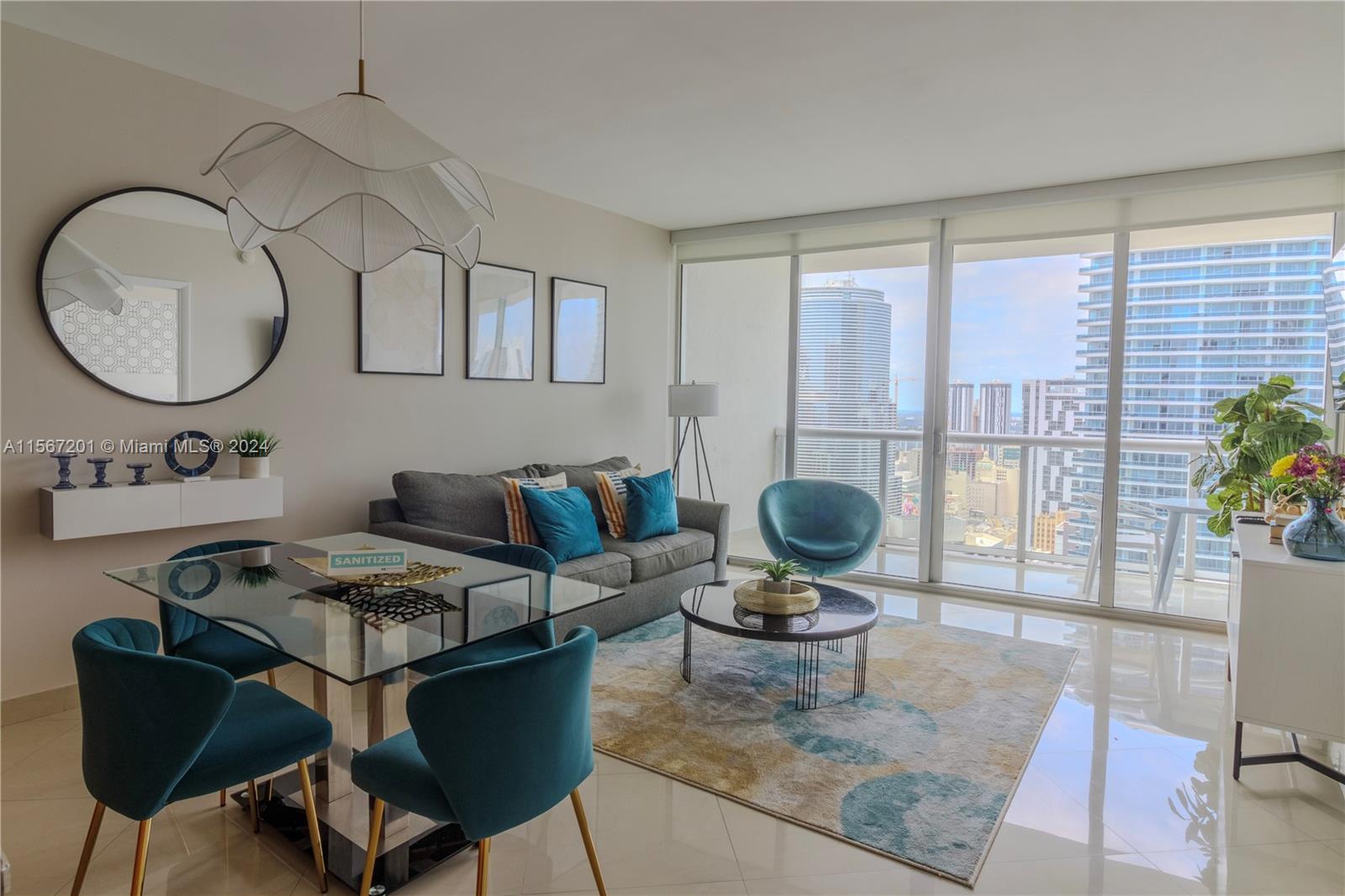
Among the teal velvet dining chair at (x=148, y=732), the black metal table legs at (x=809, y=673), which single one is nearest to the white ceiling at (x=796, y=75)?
the teal velvet dining chair at (x=148, y=732)

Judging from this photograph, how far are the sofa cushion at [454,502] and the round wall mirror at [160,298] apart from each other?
899 mm

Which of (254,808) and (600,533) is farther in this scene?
(600,533)

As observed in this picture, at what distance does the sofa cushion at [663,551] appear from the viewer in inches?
169

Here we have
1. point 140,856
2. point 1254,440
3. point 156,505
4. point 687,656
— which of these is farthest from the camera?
point 1254,440

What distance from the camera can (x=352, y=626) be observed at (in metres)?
1.89

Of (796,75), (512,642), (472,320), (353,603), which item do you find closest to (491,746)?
(353,603)

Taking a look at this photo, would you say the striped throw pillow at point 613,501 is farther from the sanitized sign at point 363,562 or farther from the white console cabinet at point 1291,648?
the white console cabinet at point 1291,648

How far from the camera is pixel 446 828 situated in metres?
2.26

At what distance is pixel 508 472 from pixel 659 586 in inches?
45.0

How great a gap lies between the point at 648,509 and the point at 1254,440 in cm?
328

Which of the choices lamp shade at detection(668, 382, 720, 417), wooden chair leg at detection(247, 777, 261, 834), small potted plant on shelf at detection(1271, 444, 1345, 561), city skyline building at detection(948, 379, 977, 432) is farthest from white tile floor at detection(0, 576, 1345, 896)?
lamp shade at detection(668, 382, 720, 417)

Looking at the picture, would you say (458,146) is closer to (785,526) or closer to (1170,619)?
(785,526)

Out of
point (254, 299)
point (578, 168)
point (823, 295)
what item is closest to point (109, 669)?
point (254, 299)

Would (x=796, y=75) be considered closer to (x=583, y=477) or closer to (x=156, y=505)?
(x=583, y=477)
